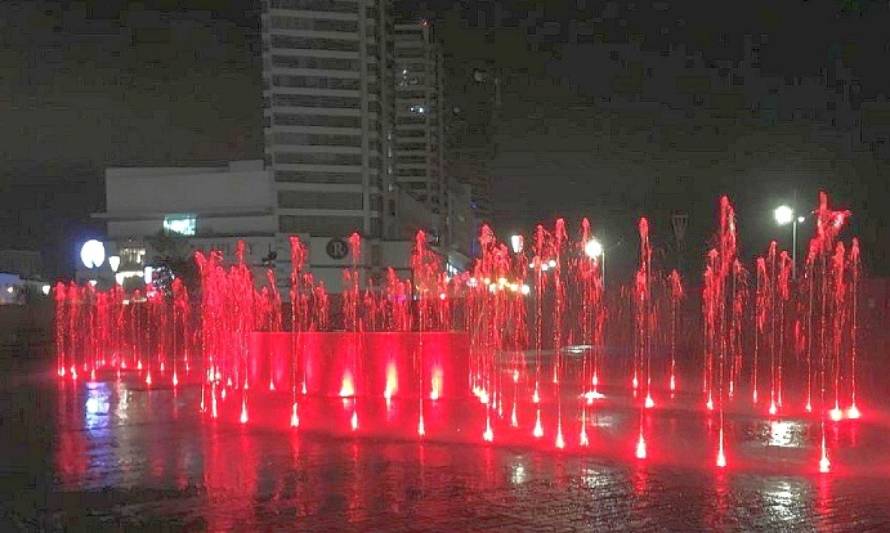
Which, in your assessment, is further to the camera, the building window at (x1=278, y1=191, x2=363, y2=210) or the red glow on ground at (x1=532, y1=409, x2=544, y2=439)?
the building window at (x1=278, y1=191, x2=363, y2=210)

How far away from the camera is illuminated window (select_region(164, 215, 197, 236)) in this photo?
272ft

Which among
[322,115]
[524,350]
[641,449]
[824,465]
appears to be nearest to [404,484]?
[641,449]

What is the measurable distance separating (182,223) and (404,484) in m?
77.9

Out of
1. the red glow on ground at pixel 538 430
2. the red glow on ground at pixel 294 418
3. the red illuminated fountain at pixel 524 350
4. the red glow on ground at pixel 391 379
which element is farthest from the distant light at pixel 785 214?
the red glow on ground at pixel 294 418

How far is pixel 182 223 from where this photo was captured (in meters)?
83.3

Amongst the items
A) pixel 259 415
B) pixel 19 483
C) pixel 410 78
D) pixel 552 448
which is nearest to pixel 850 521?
pixel 552 448

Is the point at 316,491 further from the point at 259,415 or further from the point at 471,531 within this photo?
the point at 259,415

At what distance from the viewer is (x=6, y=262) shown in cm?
9456

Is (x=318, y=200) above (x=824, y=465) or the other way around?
above

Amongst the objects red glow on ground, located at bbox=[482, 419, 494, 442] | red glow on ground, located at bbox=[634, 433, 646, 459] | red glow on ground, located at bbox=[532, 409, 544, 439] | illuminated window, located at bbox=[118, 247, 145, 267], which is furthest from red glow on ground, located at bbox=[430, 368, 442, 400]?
illuminated window, located at bbox=[118, 247, 145, 267]

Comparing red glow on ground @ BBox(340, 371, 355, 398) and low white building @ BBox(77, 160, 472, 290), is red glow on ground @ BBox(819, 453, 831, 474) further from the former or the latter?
low white building @ BBox(77, 160, 472, 290)

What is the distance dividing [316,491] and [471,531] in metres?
2.09

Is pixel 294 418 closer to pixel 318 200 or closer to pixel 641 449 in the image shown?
pixel 641 449

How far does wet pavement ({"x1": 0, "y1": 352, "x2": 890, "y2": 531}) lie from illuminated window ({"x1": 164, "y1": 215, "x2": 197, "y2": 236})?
235 ft
